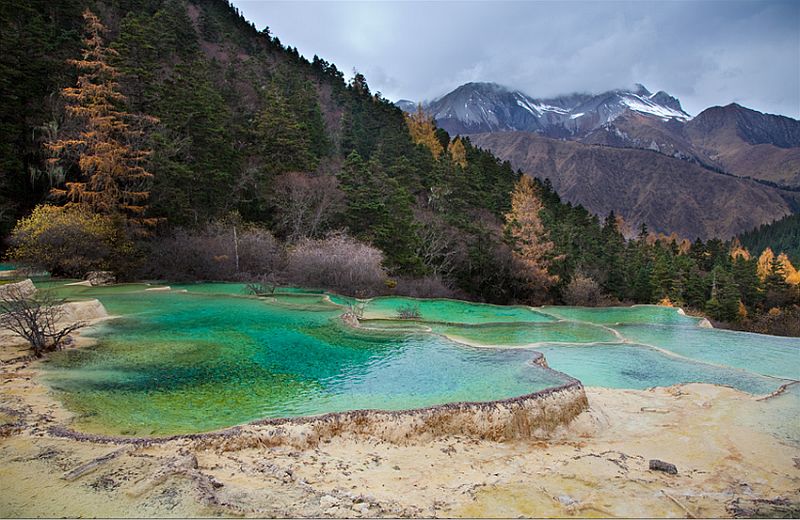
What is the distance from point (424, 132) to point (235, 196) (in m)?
32.0

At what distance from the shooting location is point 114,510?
13.4ft

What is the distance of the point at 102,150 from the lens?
2114 centimetres

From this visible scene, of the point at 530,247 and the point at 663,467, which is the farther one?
the point at 530,247

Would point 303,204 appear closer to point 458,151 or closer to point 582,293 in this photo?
point 582,293

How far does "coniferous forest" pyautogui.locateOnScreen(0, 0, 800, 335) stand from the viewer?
21.5 meters

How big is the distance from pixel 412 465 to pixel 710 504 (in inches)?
131

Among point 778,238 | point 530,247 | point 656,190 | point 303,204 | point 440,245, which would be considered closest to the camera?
point 303,204

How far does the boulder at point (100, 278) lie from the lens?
1850 cm

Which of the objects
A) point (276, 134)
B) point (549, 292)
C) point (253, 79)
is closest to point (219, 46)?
point (253, 79)

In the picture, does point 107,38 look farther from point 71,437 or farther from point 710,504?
point 710,504

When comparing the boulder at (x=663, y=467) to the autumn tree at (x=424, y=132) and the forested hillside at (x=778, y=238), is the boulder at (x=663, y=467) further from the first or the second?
the forested hillside at (x=778, y=238)

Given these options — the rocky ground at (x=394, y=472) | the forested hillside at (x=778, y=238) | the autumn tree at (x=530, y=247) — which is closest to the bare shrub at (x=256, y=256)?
the rocky ground at (x=394, y=472)

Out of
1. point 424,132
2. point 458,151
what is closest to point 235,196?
point 458,151

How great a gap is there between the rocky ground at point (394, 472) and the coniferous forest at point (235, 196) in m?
15.0
